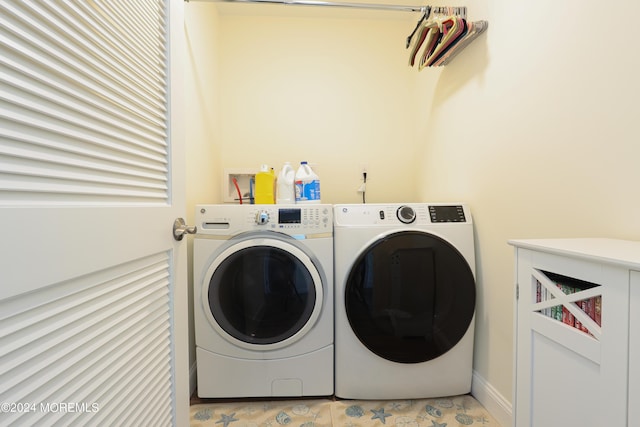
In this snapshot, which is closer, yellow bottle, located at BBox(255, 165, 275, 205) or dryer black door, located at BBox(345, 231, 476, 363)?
dryer black door, located at BBox(345, 231, 476, 363)

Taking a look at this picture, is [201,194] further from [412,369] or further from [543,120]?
[543,120]

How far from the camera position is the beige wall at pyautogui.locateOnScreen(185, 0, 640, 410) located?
828 millimetres

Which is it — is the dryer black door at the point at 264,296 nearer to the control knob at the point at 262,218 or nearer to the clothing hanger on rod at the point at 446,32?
the control knob at the point at 262,218

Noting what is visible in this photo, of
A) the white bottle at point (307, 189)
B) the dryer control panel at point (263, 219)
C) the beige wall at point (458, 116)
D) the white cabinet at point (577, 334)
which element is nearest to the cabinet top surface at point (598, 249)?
the white cabinet at point (577, 334)

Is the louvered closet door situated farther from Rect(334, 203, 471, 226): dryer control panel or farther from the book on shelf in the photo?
the book on shelf

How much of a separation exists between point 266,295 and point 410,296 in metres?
0.68

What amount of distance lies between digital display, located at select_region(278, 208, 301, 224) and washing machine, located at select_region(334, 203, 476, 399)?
0.19 m

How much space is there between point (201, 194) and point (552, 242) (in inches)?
64.0

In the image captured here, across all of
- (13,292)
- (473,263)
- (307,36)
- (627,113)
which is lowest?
(473,263)

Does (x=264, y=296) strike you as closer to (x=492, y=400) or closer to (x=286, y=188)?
(x=286, y=188)

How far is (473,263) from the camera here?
1336 mm

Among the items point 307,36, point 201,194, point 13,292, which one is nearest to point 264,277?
point 201,194

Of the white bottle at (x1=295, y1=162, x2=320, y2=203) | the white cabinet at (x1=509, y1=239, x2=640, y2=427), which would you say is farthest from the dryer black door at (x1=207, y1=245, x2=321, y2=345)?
the white cabinet at (x1=509, y1=239, x2=640, y2=427)

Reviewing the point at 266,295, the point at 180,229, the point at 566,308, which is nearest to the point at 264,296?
the point at 266,295
